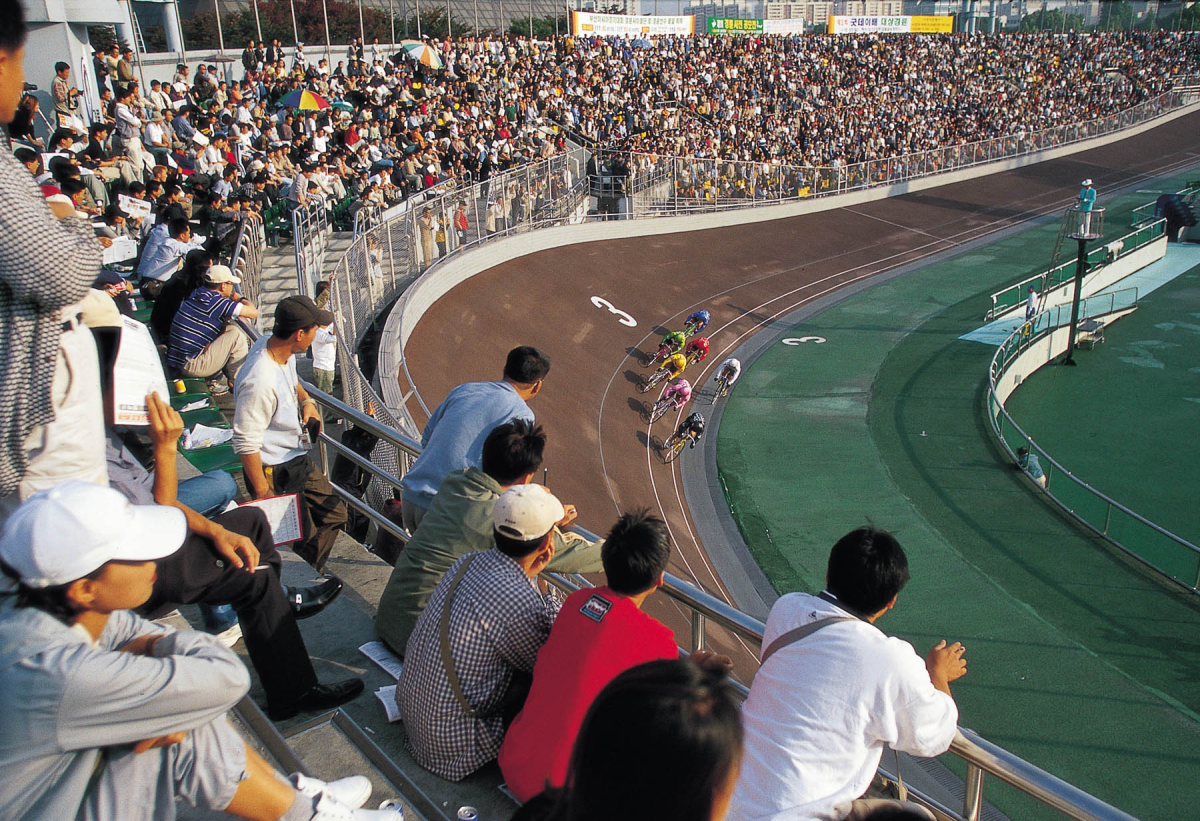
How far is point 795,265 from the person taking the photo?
28.8 meters

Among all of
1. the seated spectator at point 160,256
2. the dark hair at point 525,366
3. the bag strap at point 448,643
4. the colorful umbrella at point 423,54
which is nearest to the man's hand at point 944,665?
the bag strap at point 448,643

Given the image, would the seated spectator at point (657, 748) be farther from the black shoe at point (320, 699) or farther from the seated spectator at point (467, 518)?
the black shoe at point (320, 699)

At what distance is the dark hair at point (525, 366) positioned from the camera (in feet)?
15.8

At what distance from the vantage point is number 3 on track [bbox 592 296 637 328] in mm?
22234

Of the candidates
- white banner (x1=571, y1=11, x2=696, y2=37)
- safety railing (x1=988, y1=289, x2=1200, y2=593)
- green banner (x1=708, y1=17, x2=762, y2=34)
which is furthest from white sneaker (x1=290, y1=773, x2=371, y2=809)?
green banner (x1=708, y1=17, x2=762, y2=34)

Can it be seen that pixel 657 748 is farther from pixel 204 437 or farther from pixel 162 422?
pixel 204 437

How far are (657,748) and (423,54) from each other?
97.4 ft

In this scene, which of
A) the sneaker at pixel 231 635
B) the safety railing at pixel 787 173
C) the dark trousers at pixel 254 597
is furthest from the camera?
the safety railing at pixel 787 173

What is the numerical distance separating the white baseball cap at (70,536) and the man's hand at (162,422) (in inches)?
41.4

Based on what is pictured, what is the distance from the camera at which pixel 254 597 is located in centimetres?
354

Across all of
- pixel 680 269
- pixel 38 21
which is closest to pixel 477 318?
pixel 680 269

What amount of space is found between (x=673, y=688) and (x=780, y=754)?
1297 millimetres

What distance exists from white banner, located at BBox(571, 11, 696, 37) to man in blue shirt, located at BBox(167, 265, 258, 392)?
132 feet

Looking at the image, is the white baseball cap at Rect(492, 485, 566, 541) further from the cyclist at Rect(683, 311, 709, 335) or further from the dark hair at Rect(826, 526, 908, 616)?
the cyclist at Rect(683, 311, 709, 335)
